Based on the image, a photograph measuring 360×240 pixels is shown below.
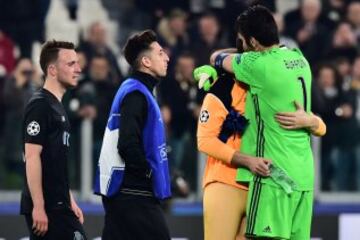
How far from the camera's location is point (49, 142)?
709 cm

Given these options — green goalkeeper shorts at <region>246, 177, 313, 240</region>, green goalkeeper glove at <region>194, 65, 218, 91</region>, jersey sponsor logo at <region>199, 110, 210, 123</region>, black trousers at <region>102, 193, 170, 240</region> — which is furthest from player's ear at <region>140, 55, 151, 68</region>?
green goalkeeper shorts at <region>246, 177, 313, 240</region>

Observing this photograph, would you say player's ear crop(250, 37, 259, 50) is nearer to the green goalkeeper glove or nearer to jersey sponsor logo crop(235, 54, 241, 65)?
jersey sponsor logo crop(235, 54, 241, 65)

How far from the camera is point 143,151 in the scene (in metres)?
7.02

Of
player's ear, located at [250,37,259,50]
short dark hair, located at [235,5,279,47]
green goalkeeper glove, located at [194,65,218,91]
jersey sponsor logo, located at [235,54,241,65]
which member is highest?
short dark hair, located at [235,5,279,47]

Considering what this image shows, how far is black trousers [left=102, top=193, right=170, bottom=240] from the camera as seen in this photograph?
707cm

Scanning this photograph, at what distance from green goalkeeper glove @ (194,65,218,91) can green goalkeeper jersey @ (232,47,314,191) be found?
22cm

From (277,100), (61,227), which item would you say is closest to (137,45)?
(277,100)

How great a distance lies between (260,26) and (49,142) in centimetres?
152

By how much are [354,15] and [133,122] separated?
5.46 m

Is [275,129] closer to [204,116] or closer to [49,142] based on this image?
[204,116]

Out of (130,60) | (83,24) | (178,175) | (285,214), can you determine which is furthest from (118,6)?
(285,214)

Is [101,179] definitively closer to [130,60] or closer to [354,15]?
[130,60]

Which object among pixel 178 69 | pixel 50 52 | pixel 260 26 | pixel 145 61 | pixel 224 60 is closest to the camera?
pixel 260 26

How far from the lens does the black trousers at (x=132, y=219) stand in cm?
707
